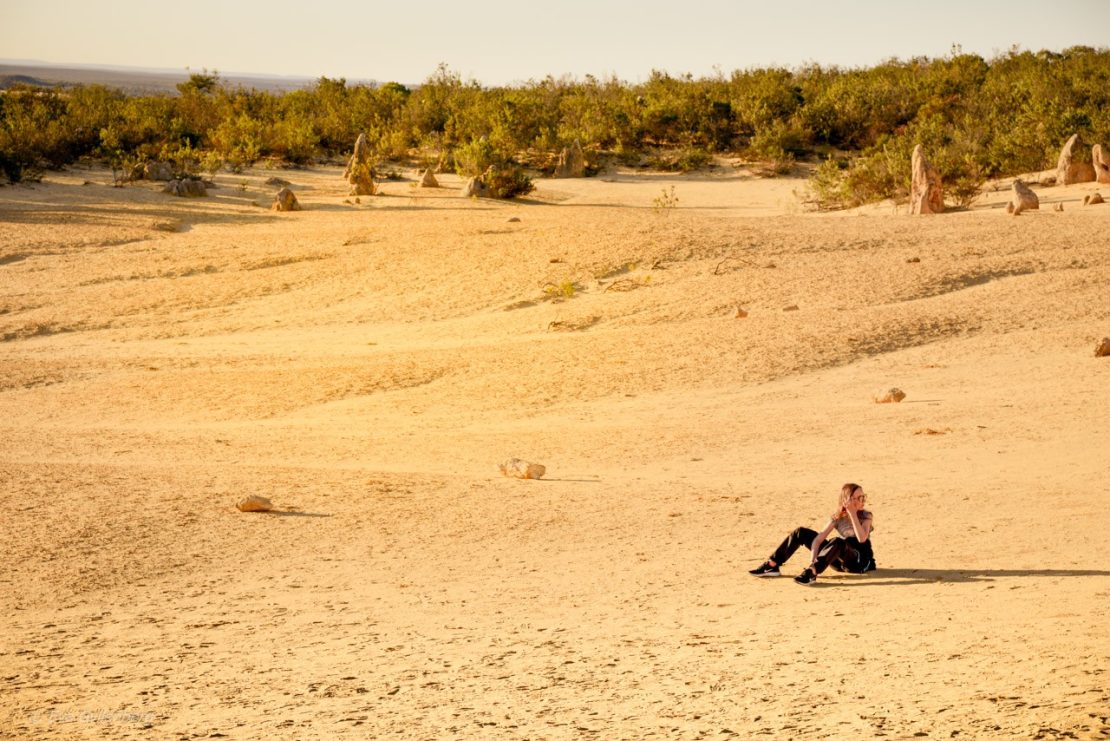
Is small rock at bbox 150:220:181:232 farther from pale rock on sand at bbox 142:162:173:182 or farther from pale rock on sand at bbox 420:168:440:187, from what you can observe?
pale rock on sand at bbox 420:168:440:187

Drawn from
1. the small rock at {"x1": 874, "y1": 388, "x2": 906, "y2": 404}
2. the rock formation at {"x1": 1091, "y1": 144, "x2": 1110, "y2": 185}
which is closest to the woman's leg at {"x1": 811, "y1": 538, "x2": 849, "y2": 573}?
the small rock at {"x1": 874, "y1": 388, "x2": 906, "y2": 404}

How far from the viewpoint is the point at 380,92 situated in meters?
41.9

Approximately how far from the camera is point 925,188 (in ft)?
67.5

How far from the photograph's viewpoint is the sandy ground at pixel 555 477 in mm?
4840

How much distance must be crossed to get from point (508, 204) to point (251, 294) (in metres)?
9.22

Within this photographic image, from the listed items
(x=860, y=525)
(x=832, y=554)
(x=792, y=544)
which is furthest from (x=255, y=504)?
(x=860, y=525)

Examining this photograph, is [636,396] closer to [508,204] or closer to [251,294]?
[251,294]

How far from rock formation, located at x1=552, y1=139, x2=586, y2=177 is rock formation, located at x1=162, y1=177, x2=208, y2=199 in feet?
30.0

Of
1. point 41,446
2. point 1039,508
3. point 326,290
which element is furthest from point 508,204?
point 1039,508

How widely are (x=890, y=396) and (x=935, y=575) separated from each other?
4.58m

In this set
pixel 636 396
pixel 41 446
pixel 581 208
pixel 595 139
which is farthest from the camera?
pixel 595 139

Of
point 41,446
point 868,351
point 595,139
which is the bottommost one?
point 41,446

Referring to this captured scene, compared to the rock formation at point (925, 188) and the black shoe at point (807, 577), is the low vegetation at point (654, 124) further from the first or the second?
the black shoe at point (807, 577)

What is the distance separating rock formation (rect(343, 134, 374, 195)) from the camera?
83.7 feet
